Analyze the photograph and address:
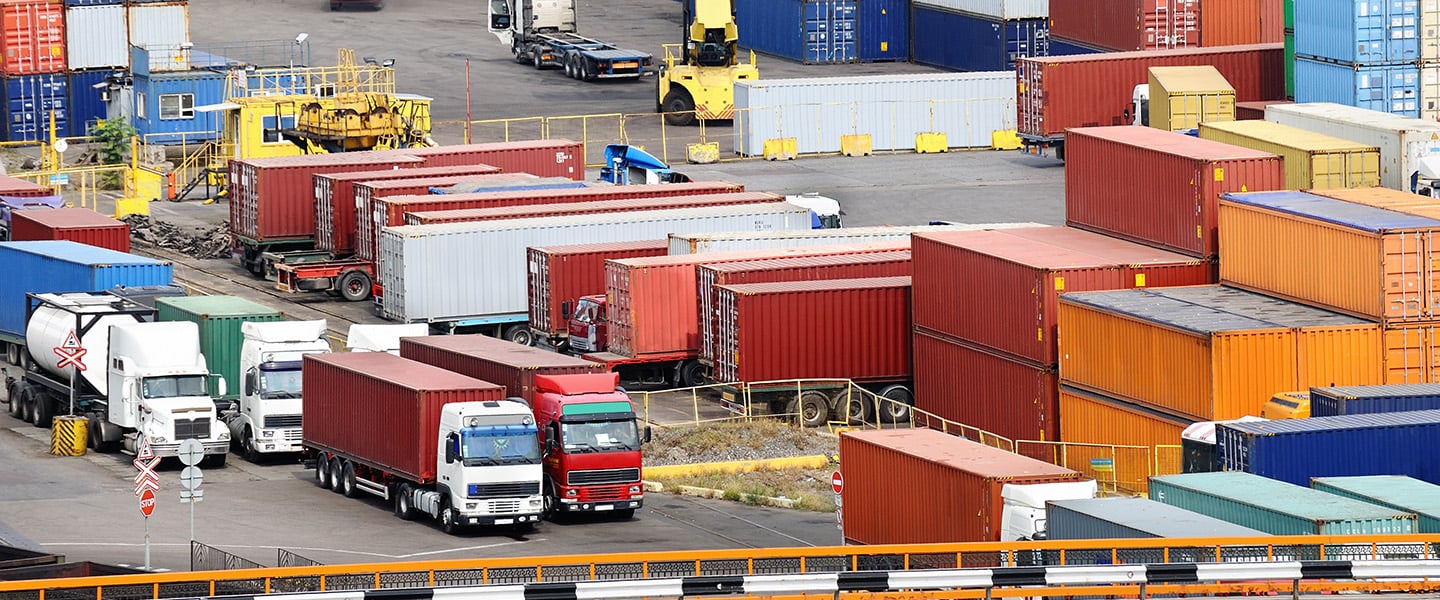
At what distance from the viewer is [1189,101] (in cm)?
6906

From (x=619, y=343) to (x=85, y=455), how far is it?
460 inches

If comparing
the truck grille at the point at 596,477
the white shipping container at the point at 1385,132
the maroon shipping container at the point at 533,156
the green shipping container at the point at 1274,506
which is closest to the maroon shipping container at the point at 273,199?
the maroon shipping container at the point at 533,156

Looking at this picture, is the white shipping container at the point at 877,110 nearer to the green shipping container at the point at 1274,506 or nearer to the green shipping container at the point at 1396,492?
the green shipping container at the point at 1396,492

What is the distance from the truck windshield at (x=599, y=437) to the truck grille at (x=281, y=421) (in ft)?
24.7

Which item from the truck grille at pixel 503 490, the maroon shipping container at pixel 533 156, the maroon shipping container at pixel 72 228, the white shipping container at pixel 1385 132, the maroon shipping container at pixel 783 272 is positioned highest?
the white shipping container at pixel 1385 132

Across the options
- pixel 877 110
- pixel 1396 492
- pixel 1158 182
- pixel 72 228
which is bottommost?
pixel 1396 492

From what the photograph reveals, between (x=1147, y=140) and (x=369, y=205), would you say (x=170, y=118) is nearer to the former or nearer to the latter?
(x=369, y=205)

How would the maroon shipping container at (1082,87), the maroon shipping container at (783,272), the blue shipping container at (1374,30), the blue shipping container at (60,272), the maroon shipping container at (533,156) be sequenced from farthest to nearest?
the maroon shipping container at (1082,87)
the maroon shipping container at (533,156)
the blue shipping container at (1374,30)
the blue shipping container at (60,272)
the maroon shipping container at (783,272)

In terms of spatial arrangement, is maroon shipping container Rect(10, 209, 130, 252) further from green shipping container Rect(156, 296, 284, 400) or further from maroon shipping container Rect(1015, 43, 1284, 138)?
maroon shipping container Rect(1015, 43, 1284, 138)

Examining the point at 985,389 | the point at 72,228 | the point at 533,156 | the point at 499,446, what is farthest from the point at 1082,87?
the point at 499,446

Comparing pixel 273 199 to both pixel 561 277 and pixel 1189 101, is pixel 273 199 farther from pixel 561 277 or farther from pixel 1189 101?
pixel 1189 101

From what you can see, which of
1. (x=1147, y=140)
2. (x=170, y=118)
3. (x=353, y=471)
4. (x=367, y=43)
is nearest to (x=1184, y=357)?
(x=1147, y=140)

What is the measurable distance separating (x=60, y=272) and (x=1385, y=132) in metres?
28.9

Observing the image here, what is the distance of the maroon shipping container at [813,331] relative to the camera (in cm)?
5131
